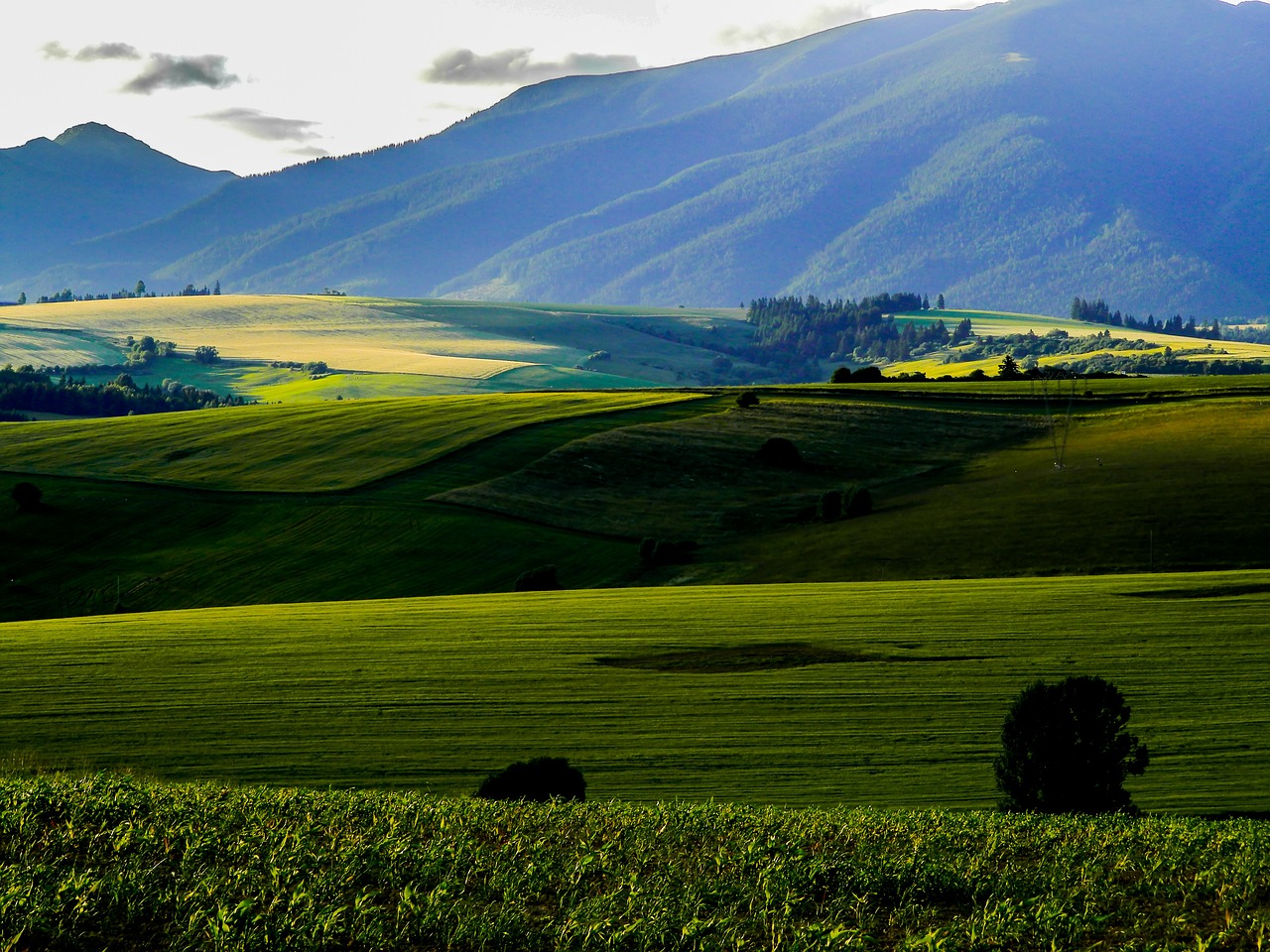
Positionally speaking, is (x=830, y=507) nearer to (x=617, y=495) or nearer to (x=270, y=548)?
(x=617, y=495)

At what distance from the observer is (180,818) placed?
1503 cm

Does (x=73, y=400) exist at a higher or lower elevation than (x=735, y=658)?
higher

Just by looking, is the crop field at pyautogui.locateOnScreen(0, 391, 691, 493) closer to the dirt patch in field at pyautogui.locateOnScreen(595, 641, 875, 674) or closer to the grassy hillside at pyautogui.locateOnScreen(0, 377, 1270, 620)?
the grassy hillside at pyautogui.locateOnScreen(0, 377, 1270, 620)

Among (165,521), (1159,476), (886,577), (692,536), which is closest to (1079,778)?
(886,577)

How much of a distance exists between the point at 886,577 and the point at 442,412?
60.1m

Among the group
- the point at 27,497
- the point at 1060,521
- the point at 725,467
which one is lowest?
the point at 27,497

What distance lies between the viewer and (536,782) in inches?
824

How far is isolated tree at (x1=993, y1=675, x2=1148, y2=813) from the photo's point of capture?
2098 centimetres

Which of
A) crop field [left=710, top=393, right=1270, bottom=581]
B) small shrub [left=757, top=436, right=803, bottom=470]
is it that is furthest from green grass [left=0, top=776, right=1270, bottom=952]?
small shrub [left=757, top=436, right=803, bottom=470]

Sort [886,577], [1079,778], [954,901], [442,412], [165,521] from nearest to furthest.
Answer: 1. [954,901]
2. [1079,778]
3. [886,577]
4. [165,521]
5. [442,412]

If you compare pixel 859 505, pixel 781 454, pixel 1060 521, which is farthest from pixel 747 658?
pixel 781 454

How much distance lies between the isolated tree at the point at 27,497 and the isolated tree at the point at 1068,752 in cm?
7591

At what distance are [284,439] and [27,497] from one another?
939 inches

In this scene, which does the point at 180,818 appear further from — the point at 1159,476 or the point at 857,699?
the point at 1159,476
